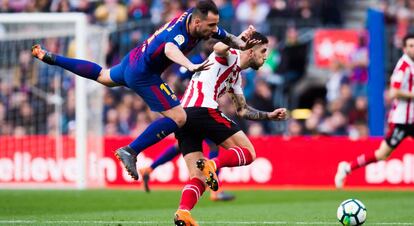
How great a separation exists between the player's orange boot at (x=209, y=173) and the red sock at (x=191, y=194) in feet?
1.12

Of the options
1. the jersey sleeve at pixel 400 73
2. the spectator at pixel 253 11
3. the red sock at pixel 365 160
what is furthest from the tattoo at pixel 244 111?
the spectator at pixel 253 11

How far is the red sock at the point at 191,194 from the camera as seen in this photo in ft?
31.3

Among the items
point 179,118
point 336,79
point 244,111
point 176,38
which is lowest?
point 179,118

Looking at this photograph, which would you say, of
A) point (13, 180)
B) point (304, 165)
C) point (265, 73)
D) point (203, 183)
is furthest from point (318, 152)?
point (203, 183)

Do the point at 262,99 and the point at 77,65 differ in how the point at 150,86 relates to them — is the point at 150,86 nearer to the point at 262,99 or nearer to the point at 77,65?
the point at 77,65

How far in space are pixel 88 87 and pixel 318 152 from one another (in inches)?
177

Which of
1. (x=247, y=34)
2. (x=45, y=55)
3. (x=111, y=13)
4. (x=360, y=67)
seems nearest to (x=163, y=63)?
(x=247, y=34)

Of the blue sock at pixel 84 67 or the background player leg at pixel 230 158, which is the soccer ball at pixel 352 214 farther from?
the blue sock at pixel 84 67

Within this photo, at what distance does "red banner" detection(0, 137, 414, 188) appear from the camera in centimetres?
1888

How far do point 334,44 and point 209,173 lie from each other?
40.7 ft

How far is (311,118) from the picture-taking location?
2069cm

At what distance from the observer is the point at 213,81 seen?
34.1 ft

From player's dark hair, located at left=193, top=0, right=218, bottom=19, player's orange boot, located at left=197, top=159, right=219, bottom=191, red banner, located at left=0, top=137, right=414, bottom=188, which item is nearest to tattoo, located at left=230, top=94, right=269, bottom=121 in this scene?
player's dark hair, located at left=193, top=0, right=218, bottom=19

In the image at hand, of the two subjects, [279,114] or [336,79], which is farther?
[336,79]
